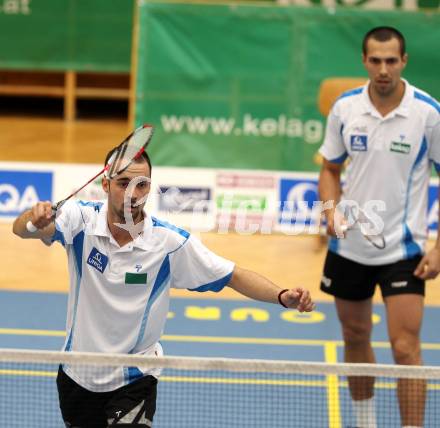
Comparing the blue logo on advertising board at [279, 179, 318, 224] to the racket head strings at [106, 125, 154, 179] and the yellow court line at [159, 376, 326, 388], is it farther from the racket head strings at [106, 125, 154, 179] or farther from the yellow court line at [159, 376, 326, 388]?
the racket head strings at [106, 125, 154, 179]

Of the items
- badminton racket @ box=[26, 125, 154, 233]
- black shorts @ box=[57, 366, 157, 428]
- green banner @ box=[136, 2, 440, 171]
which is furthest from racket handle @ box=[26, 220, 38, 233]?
green banner @ box=[136, 2, 440, 171]

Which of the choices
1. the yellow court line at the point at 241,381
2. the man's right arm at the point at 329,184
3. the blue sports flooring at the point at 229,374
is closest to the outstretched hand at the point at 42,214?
the blue sports flooring at the point at 229,374

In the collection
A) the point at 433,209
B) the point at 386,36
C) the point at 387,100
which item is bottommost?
the point at 433,209

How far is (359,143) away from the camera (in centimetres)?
566

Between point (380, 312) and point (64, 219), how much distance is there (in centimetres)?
433

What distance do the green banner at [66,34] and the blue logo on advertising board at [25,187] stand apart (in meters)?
6.02

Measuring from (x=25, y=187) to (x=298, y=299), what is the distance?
6.29 m

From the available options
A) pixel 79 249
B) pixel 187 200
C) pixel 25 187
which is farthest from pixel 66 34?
pixel 79 249

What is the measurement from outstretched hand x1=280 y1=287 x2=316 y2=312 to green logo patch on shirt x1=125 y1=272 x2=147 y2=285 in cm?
56

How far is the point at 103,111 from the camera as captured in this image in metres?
17.8

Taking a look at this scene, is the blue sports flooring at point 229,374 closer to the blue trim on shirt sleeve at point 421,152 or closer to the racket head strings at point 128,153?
the blue trim on shirt sleeve at point 421,152

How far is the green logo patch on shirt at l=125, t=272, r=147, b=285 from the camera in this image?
4.27 m

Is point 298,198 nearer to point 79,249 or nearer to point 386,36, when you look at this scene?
point 386,36

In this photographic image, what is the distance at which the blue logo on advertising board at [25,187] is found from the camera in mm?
10078
